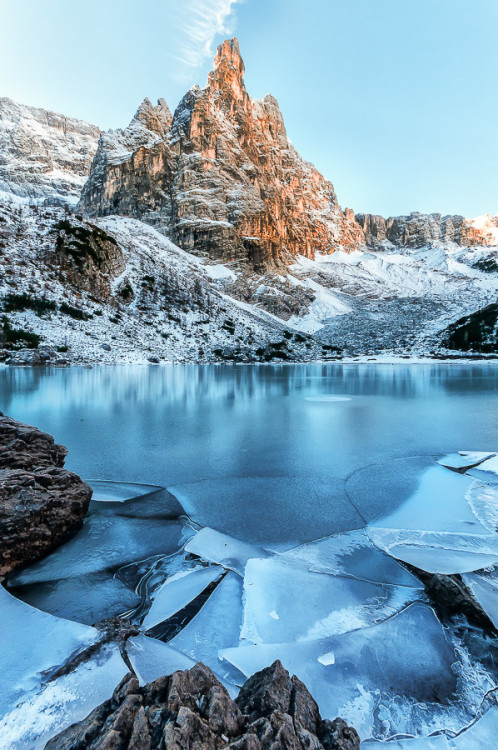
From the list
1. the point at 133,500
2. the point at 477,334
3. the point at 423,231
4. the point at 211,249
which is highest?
the point at 423,231

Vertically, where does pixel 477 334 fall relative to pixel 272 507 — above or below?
above

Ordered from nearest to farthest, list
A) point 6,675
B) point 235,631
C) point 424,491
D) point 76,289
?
point 6,675 < point 235,631 < point 424,491 < point 76,289

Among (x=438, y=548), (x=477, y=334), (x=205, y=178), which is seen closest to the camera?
(x=438, y=548)

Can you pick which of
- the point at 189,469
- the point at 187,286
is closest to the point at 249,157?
the point at 187,286

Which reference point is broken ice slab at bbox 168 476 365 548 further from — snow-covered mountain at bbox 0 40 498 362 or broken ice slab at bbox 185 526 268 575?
snow-covered mountain at bbox 0 40 498 362

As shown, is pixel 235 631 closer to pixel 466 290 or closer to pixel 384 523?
pixel 384 523

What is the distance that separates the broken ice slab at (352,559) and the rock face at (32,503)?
2335mm

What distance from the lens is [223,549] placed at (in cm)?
352

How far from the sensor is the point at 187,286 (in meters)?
58.8

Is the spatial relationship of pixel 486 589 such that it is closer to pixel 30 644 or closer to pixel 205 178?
pixel 30 644

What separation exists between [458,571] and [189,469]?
411 centimetres

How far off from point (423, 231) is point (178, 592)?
591 feet

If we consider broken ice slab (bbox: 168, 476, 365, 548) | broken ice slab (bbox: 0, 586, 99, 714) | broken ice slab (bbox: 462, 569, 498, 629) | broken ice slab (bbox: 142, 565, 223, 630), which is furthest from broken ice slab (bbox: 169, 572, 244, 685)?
broken ice slab (bbox: 462, 569, 498, 629)

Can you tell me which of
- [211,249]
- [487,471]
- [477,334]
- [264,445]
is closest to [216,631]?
[264,445]
